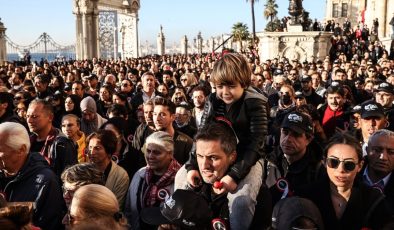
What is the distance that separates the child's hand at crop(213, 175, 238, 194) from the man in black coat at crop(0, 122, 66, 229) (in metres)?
1.58

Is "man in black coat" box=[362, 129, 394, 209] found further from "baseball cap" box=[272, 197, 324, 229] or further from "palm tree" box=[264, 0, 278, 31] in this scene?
"palm tree" box=[264, 0, 278, 31]

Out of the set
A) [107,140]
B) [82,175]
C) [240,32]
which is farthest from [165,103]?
[240,32]

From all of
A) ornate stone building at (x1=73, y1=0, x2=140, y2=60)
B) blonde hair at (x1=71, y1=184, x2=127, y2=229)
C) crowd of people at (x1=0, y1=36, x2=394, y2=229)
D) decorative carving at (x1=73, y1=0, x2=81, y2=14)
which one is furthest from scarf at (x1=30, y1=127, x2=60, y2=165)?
decorative carving at (x1=73, y1=0, x2=81, y2=14)

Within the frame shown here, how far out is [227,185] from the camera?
→ 2.85 metres

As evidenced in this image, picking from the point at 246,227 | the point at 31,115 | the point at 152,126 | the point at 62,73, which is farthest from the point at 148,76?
the point at 62,73

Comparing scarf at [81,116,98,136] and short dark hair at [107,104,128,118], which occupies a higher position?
short dark hair at [107,104,128,118]

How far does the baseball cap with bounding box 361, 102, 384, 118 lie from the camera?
5.12m

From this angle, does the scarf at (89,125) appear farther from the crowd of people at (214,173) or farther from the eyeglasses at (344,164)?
the eyeglasses at (344,164)

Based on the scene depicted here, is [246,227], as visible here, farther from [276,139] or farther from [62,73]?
[62,73]

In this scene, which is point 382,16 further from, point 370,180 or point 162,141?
point 162,141

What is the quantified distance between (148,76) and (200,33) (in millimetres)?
51352

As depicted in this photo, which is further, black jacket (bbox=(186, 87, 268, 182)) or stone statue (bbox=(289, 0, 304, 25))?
stone statue (bbox=(289, 0, 304, 25))

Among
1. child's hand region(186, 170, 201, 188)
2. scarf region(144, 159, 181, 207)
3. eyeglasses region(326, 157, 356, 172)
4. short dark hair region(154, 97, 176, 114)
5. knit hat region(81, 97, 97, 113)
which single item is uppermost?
short dark hair region(154, 97, 176, 114)

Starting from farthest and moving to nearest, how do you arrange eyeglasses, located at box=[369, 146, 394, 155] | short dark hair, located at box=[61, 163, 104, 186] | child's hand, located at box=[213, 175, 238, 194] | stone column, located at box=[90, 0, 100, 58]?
stone column, located at box=[90, 0, 100, 58] → eyeglasses, located at box=[369, 146, 394, 155] → short dark hair, located at box=[61, 163, 104, 186] → child's hand, located at box=[213, 175, 238, 194]
